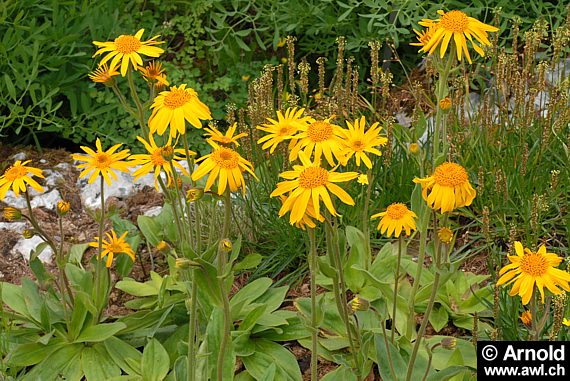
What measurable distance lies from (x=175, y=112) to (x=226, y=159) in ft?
0.65

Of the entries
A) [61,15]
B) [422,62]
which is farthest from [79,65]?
[422,62]

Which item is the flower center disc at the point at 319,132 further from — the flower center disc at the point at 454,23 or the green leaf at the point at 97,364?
the green leaf at the point at 97,364

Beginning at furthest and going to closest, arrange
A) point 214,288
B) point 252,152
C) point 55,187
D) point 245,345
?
point 55,187 → point 252,152 → point 245,345 → point 214,288

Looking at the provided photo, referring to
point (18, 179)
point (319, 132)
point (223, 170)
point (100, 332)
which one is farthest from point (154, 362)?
point (319, 132)

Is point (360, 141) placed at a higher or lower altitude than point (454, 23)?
lower

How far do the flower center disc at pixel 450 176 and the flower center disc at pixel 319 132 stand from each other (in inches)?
11.5

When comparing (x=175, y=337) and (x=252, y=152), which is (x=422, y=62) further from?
(x=175, y=337)

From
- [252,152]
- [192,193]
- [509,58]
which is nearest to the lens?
[192,193]

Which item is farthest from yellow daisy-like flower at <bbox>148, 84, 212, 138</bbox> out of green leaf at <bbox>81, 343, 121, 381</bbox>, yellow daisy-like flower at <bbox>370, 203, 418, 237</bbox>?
green leaf at <bbox>81, 343, 121, 381</bbox>

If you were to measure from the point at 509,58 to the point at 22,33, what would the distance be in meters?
2.36

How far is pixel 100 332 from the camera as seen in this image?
259 cm

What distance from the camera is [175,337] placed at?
2.67m

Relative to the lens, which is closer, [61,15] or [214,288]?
[214,288]

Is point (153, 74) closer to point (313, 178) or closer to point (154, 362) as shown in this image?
point (313, 178)
